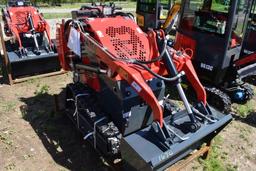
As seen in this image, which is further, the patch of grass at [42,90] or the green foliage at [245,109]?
the patch of grass at [42,90]

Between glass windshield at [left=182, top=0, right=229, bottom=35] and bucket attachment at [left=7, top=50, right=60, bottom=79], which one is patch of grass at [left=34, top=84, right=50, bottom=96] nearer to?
bucket attachment at [left=7, top=50, right=60, bottom=79]

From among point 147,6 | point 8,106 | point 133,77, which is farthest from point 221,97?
point 147,6

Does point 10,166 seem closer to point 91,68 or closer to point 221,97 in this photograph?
point 91,68

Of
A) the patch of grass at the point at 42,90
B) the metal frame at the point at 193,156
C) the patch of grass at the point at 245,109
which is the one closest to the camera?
the metal frame at the point at 193,156

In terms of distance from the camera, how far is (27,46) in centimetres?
724

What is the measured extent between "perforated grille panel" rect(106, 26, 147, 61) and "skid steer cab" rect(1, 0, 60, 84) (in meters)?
3.07

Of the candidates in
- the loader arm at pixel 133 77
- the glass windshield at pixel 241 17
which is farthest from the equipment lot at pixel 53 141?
the glass windshield at pixel 241 17

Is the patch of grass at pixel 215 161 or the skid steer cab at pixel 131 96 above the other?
the skid steer cab at pixel 131 96

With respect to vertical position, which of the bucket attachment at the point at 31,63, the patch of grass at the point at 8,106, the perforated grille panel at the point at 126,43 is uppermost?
the perforated grille panel at the point at 126,43

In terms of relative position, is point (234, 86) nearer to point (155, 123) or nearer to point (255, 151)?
point (255, 151)

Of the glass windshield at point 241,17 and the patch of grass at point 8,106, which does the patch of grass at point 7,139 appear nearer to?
the patch of grass at point 8,106

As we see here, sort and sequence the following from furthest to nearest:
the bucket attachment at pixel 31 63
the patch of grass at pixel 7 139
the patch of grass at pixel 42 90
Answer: the bucket attachment at pixel 31 63
the patch of grass at pixel 42 90
the patch of grass at pixel 7 139

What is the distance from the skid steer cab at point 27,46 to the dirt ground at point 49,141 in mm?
783

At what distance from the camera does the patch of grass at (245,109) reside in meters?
5.85
